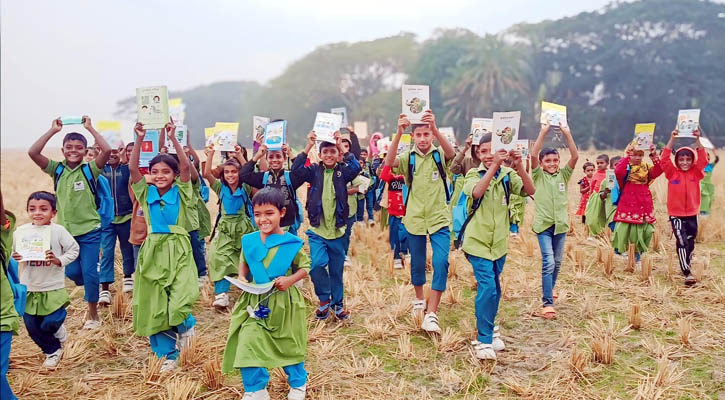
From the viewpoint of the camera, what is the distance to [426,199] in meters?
5.16

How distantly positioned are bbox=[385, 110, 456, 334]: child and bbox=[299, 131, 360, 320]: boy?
1.94ft

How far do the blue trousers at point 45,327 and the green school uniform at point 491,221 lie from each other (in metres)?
3.57

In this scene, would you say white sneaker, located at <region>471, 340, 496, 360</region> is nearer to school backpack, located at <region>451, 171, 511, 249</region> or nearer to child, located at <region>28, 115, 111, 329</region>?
school backpack, located at <region>451, 171, 511, 249</region>

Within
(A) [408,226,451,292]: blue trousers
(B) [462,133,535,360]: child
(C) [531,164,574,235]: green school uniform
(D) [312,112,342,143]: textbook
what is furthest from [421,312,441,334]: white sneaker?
(D) [312,112,342,143]: textbook

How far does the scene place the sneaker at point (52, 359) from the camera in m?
4.59

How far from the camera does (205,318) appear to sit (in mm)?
5770

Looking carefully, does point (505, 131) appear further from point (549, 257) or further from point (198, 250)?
point (198, 250)

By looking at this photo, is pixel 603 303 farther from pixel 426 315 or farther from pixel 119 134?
pixel 119 134

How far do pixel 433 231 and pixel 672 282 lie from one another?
360 cm

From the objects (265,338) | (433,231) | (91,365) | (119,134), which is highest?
(119,134)

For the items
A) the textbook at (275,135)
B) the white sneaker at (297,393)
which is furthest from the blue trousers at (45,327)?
the textbook at (275,135)

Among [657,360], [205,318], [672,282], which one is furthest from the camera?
[672,282]

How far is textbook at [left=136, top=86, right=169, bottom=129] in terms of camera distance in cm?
462

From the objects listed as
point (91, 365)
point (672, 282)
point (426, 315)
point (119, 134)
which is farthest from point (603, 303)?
point (119, 134)
